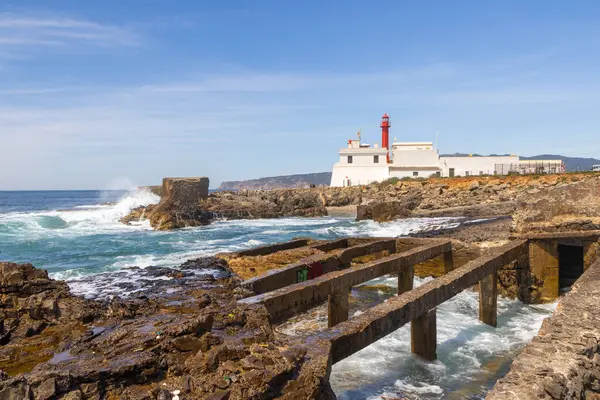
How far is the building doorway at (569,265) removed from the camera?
1040 cm

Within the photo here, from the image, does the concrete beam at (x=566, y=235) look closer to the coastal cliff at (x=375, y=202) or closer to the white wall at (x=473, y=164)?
the coastal cliff at (x=375, y=202)

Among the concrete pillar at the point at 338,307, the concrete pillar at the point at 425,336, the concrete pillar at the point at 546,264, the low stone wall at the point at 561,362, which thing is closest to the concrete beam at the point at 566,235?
the concrete pillar at the point at 546,264

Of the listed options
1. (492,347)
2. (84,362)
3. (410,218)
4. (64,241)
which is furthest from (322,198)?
(84,362)

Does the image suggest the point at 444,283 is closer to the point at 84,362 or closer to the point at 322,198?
the point at 84,362

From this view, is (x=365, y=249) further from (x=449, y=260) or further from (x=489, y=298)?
(x=489, y=298)

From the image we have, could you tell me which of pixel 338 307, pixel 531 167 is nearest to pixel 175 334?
pixel 338 307

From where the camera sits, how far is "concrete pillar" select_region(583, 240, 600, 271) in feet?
29.1

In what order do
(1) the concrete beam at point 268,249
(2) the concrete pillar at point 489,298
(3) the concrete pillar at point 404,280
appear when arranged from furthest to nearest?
(1) the concrete beam at point 268,249
(3) the concrete pillar at point 404,280
(2) the concrete pillar at point 489,298

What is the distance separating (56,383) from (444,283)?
16.8ft

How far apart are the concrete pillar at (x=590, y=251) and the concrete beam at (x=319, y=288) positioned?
134 inches

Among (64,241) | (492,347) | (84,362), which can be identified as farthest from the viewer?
(64,241)

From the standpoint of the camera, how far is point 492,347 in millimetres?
7371

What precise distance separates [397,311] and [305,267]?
3.04 meters

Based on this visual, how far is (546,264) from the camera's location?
940 cm
